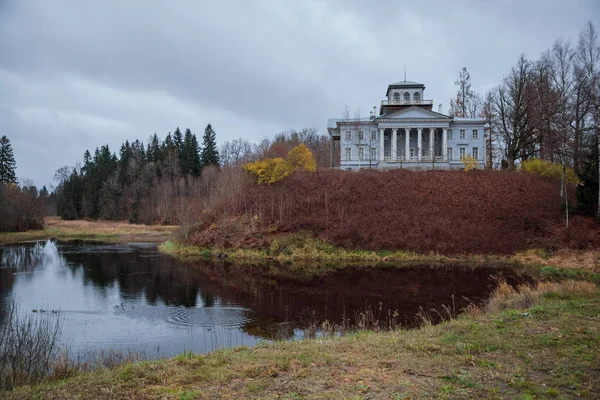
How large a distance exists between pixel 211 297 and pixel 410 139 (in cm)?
4316

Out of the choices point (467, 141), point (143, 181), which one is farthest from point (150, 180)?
point (467, 141)

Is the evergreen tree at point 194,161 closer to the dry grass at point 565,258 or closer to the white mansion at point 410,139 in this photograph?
the white mansion at point 410,139

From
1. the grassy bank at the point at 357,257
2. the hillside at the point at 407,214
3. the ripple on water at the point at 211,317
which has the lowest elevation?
the ripple on water at the point at 211,317

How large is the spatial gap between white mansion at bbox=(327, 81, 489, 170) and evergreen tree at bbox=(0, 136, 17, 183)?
61730mm

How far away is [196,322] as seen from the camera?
16.5 meters

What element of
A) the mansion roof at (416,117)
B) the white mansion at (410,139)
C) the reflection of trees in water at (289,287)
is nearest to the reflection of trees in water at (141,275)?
the reflection of trees in water at (289,287)

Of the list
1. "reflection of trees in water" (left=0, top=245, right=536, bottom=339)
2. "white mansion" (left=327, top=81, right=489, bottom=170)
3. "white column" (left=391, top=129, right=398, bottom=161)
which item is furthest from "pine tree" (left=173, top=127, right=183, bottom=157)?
"reflection of trees in water" (left=0, top=245, right=536, bottom=339)

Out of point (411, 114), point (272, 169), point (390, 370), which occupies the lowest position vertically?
point (390, 370)

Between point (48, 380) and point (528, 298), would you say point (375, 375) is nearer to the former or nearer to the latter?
point (48, 380)

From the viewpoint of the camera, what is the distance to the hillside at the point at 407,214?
113ft

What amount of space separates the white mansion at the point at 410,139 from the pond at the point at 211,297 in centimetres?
2655

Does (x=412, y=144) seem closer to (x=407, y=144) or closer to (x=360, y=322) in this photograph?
(x=407, y=144)

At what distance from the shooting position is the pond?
1484cm

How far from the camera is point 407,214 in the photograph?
39.1 m
